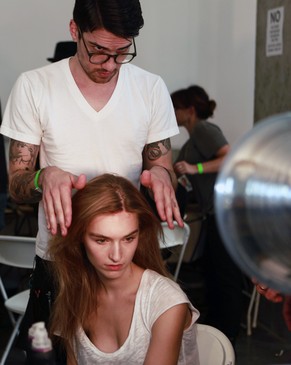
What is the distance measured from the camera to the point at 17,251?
10.3 feet

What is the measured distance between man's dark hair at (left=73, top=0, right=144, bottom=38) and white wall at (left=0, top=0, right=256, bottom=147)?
292 cm

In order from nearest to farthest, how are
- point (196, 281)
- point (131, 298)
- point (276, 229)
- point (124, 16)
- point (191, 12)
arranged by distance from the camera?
1. point (276, 229)
2. point (124, 16)
3. point (131, 298)
4. point (196, 281)
5. point (191, 12)

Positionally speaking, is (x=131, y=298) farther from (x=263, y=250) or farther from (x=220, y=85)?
(x=220, y=85)

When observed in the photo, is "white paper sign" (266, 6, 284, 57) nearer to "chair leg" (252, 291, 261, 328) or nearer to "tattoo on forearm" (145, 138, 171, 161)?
"chair leg" (252, 291, 261, 328)

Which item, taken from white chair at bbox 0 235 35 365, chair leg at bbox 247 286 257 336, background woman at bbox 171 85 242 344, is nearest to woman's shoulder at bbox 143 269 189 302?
white chair at bbox 0 235 35 365

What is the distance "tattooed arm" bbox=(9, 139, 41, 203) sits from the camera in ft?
6.40

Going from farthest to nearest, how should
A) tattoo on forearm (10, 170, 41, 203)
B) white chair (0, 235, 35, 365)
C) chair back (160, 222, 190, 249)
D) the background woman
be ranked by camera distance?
1. the background woman
2. chair back (160, 222, 190, 249)
3. white chair (0, 235, 35, 365)
4. tattoo on forearm (10, 170, 41, 203)

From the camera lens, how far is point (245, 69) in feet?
15.3

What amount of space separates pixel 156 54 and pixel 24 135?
12.6 feet

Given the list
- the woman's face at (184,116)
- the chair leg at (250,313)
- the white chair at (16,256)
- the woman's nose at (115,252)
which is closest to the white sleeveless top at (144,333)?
the woman's nose at (115,252)

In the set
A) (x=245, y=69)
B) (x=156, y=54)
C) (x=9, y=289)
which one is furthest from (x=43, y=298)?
(x=156, y=54)

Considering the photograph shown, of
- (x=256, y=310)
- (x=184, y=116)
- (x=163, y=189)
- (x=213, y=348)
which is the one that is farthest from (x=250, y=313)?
(x=163, y=189)

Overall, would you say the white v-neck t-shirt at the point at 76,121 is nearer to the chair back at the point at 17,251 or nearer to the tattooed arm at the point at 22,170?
the tattooed arm at the point at 22,170

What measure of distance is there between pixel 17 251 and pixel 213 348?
138 centimetres
